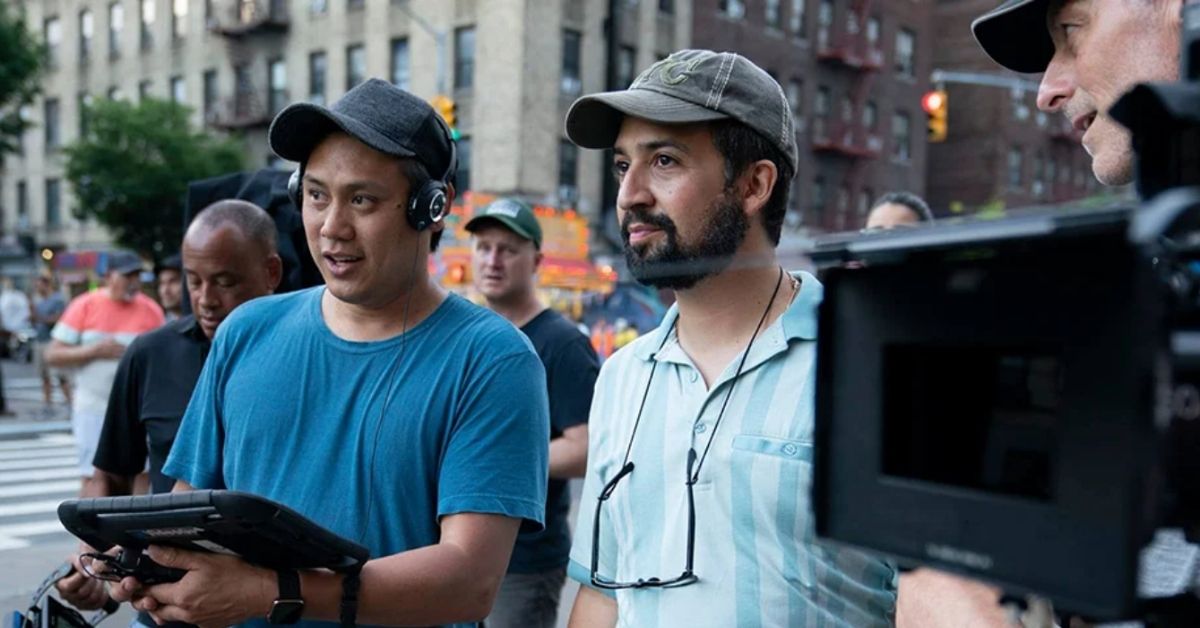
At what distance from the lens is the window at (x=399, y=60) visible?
2872 centimetres

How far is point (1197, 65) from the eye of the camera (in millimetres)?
1074

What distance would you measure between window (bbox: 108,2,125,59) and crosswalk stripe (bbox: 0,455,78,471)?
90.8ft

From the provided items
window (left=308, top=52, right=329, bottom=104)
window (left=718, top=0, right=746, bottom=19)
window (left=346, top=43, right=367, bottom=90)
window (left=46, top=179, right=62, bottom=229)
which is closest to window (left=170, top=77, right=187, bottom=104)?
window (left=308, top=52, right=329, bottom=104)

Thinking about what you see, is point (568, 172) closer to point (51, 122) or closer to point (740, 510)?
point (51, 122)

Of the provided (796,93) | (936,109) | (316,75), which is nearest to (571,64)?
(316,75)

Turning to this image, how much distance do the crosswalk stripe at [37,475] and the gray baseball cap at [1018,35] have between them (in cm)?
1128

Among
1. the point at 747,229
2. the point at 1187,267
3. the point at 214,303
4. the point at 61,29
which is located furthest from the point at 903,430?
the point at 61,29

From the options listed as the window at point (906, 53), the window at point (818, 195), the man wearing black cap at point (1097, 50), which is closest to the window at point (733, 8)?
the window at point (818, 195)

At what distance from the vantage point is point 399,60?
28891 millimetres

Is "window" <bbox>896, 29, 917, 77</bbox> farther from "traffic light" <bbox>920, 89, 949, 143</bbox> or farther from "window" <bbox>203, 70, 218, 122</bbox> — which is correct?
"window" <bbox>203, 70, 218, 122</bbox>

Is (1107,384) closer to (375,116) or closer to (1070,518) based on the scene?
Result: (1070,518)

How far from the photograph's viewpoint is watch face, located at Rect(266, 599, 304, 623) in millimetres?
1900

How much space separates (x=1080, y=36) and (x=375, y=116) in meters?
1.36

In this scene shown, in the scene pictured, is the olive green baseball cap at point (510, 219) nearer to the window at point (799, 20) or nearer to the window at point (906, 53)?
the window at point (799, 20)
